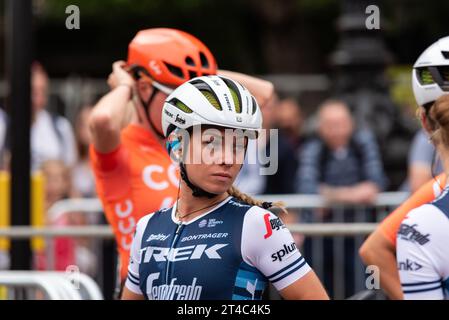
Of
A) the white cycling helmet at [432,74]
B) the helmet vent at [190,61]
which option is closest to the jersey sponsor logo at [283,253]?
the white cycling helmet at [432,74]

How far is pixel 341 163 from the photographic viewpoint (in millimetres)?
10195

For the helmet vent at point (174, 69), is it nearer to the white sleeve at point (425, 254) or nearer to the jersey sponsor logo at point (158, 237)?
the jersey sponsor logo at point (158, 237)

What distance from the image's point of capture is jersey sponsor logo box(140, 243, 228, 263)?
4.03 metres

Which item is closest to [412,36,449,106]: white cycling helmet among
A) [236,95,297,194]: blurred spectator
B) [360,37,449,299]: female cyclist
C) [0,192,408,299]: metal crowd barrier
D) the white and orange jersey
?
[360,37,449,299]: female cyclist

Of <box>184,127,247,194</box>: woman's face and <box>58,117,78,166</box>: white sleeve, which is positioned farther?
<box>58,117,78,166</box>: white sleeve

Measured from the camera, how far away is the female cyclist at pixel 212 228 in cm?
399

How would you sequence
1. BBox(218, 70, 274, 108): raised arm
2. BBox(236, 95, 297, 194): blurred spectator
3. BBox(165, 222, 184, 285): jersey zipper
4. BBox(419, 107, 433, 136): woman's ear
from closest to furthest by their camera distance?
BBox(165, 222, 184, 285): jersey zipper < BBox(419, 107, 433, 136): woman's ear < BBox(218, 70, 274, 108): raised arm < BBox(236, 95, 297, 194): blurred spectator

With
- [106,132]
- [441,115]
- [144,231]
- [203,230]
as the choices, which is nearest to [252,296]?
[203,230]

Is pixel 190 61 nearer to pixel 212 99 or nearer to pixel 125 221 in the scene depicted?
pixel 125 221

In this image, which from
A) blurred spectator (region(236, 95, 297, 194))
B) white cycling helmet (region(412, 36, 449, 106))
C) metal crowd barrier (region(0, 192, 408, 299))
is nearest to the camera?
white cycling helmet (region(412, 36, 449, 106))

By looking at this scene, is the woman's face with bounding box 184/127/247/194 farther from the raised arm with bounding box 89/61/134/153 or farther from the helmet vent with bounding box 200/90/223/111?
the raised arm with bounding box 89/61/134/153

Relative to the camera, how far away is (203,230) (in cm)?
411

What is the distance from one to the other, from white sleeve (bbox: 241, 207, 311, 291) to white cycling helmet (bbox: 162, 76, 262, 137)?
0.38m
